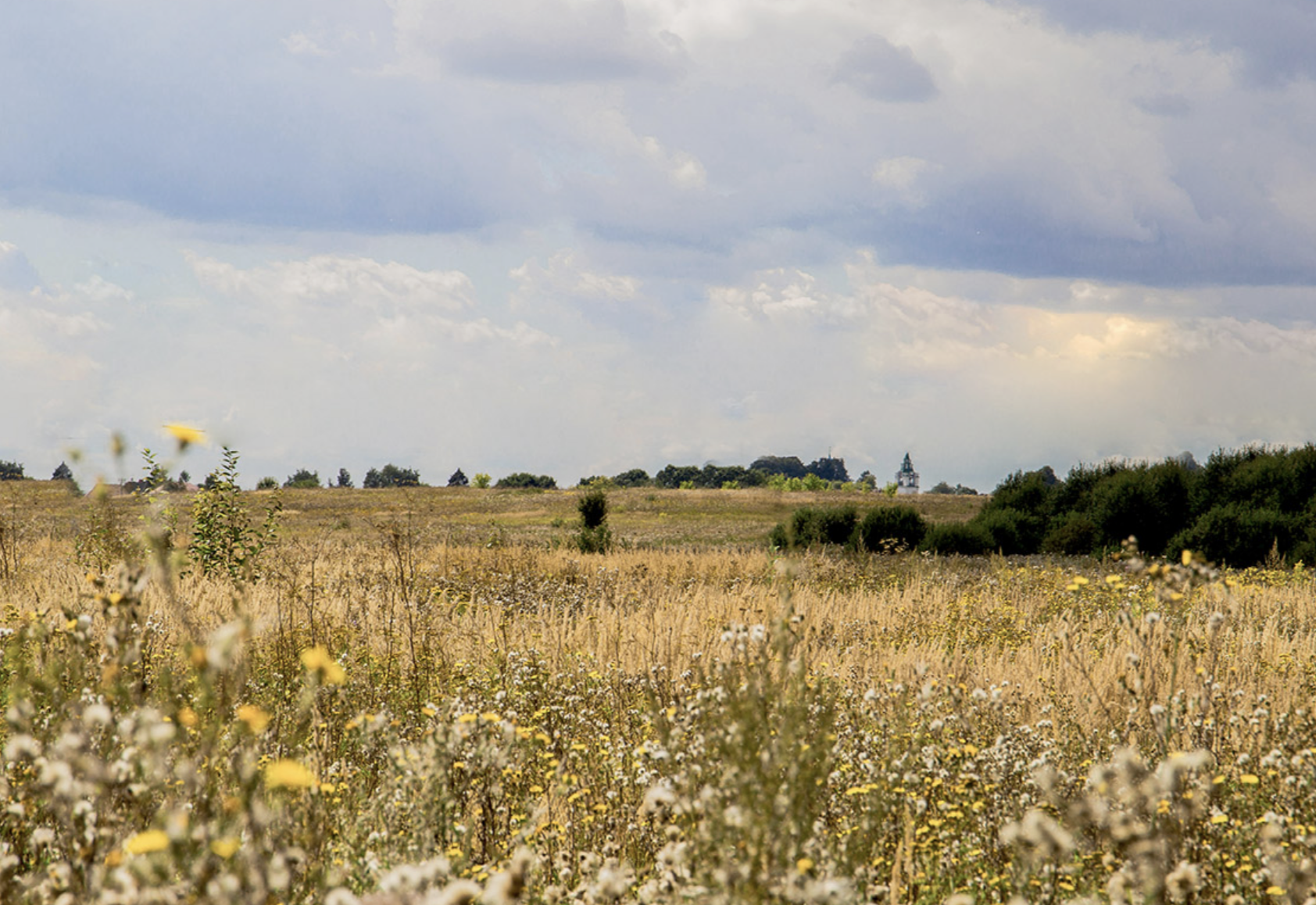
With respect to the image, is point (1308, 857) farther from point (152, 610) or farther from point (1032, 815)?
point (152, 610)

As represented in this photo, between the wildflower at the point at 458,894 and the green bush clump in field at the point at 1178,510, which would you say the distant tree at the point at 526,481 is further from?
the wildflower at the point at 458,894

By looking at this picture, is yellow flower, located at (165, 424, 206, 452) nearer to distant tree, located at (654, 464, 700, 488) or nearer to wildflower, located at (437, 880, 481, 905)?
wildflower, located at (437, 880, 481, 905)

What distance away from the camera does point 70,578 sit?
1095cm

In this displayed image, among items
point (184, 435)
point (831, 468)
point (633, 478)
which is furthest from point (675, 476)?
point (184, 435)

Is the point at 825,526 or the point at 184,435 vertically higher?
the point at 184,435

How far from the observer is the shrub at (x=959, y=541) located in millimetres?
22969

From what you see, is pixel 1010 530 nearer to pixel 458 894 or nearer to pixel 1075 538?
pixel 1075 538

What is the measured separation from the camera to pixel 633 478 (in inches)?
3669

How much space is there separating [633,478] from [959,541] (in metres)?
70.7

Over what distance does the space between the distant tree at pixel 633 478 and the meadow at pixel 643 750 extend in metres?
79.9

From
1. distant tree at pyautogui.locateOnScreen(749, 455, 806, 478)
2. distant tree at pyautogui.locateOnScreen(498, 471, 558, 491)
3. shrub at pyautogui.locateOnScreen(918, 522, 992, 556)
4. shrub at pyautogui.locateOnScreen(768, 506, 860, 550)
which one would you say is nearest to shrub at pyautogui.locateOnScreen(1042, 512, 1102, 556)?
shrub at pyautogui.locateOnScreen(918, 522, 992, 556)

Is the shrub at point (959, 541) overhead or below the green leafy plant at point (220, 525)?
below

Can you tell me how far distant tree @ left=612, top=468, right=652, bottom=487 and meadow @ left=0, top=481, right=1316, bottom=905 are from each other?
3145 inches

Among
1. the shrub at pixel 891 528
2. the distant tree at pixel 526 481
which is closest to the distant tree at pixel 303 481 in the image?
the distant tree at pixel 526 481
